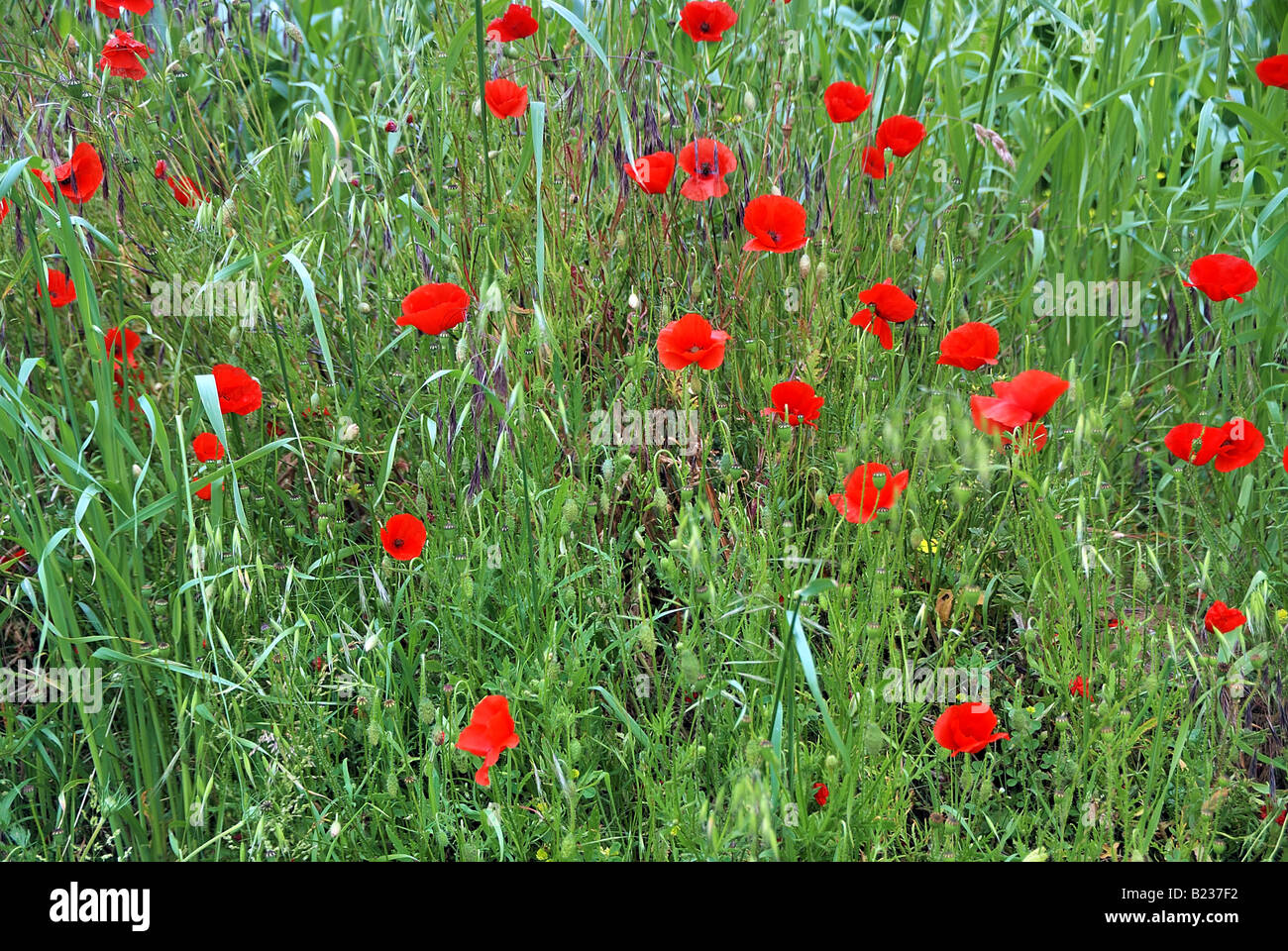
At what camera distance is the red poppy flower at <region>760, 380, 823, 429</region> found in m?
1.61

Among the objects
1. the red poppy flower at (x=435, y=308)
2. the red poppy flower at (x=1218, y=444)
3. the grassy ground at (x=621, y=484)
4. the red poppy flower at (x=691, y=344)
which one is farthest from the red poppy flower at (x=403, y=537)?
the red poppy flower at (x=1218, y=444)

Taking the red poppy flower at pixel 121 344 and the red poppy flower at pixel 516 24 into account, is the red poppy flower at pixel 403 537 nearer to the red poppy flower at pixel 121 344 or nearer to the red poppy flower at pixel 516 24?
the red poppy flower at pixel 121 344

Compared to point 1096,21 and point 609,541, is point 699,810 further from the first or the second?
point 1096,21

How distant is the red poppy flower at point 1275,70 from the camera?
1830mm

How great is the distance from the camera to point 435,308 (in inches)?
61.1

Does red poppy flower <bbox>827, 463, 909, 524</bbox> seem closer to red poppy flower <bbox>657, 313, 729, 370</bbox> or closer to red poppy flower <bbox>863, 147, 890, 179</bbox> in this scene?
red poppy flower <bbox>657, 313, 729, 370</bbox>

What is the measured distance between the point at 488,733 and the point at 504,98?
1.06m

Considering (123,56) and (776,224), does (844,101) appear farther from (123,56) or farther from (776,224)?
(123,56)

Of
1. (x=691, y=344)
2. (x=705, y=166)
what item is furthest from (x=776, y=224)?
(x=691, y=344)

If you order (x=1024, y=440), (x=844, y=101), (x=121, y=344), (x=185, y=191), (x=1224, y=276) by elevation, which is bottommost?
(x=1024, y=440)

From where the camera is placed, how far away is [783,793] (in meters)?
1.29

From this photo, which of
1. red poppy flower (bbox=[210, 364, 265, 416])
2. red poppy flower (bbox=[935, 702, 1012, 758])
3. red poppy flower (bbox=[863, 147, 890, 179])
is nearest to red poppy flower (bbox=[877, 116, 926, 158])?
red poppy flower (bbox=[863, 147, 890, 179])
